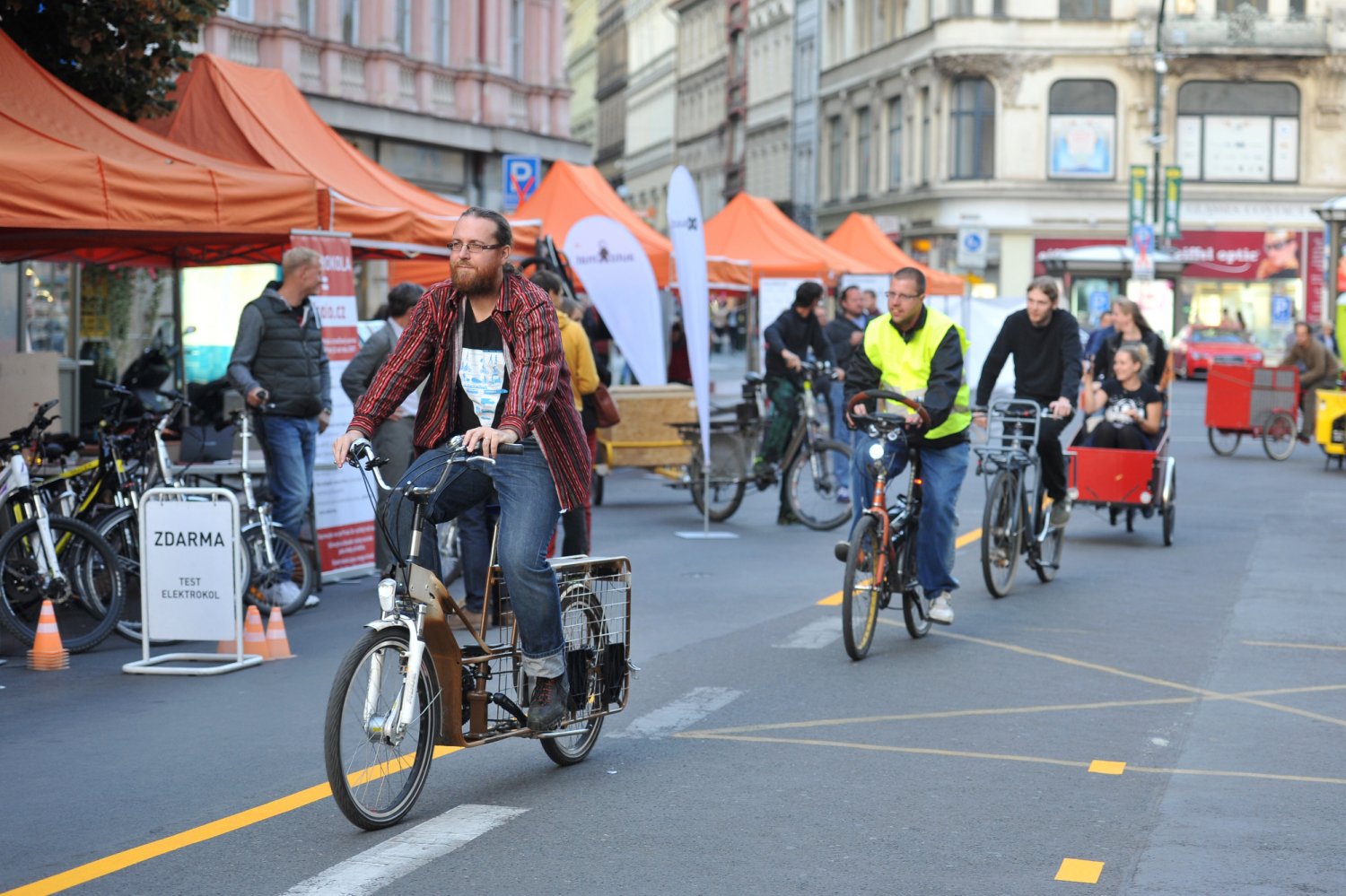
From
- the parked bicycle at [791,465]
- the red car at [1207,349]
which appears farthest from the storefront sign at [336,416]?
the red car at [1207,349]

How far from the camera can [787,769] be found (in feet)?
23.1

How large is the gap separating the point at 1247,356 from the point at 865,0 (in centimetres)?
2829

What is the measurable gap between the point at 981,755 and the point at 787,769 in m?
0.77

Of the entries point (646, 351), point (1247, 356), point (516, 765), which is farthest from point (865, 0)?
point (516, 765)

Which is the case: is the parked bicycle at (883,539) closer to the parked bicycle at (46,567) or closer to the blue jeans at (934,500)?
the blue jeans at (934,500)

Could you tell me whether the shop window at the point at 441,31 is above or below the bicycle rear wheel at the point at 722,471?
above

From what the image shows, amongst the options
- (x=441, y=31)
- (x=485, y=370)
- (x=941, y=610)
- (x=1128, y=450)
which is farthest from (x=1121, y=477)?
(x=441, y=31)

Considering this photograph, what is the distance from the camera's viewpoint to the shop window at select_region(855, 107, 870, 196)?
239 ft

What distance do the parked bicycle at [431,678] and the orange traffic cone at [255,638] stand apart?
2923mm

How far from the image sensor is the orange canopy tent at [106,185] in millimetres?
10438

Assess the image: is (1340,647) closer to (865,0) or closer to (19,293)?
(19,293)

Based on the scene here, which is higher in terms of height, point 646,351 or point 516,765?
point 646,351

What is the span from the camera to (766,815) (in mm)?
6316

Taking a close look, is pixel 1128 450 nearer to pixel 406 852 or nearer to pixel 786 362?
pixel 786 362
